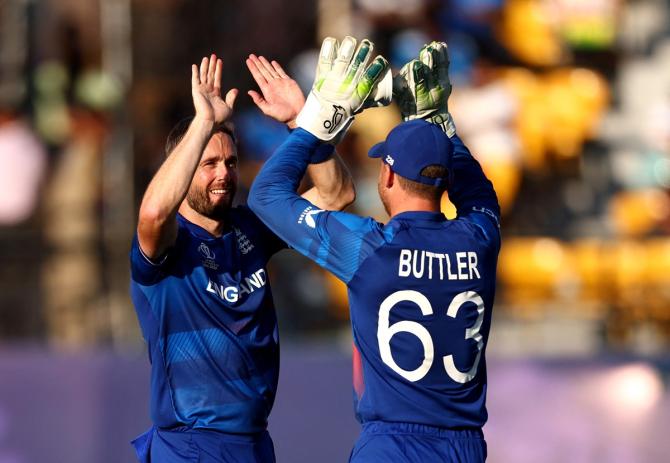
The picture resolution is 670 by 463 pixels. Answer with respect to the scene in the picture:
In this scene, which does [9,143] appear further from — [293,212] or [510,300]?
[293,212]

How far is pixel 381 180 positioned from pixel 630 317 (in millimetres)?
5727

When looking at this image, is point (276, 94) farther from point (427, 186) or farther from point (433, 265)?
point (433, 265)

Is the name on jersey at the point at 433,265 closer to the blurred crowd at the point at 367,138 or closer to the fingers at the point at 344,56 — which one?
the fingers at the point at 344,56

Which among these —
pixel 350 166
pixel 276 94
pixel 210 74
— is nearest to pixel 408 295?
pixel 276 94

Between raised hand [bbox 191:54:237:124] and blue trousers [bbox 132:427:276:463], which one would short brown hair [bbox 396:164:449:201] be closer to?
raised hand [bbox 191:54:237:124]

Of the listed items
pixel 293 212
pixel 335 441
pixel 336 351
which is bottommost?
pixel 335 441

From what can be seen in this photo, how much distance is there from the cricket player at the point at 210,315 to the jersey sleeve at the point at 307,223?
20 centimetres

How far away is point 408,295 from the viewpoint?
4.25m

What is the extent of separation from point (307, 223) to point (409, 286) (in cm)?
42

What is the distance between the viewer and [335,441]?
783cm

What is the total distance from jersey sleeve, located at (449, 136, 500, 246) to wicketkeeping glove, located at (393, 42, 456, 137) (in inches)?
6.7

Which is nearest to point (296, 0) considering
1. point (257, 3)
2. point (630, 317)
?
point (257, 3)

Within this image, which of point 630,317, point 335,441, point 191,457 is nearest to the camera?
point 191,457

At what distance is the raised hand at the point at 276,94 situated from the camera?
4762mm
